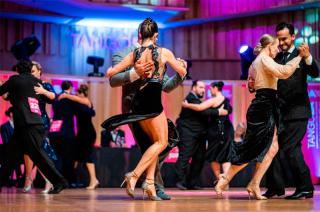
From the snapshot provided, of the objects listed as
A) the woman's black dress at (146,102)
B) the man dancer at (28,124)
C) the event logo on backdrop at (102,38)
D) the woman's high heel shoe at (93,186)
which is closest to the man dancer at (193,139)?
the woman's high heel shoe at (93,186)

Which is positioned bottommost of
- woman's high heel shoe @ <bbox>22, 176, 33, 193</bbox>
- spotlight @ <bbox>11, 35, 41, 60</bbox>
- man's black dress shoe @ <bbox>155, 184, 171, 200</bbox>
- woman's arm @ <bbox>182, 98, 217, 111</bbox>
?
woman's high heel shoe @ <bbox>22, 176, 33, 193</bbox>

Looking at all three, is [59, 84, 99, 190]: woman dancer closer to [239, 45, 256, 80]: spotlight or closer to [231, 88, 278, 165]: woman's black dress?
[239, 45, 256, 80]: spotlight

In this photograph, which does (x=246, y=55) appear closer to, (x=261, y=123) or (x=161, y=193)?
(x=261, y=123)

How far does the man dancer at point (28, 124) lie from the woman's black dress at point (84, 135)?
6.57 feet

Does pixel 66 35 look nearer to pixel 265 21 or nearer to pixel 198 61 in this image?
pixel 198 61

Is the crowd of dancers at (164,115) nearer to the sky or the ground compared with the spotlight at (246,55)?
nearer to the ground

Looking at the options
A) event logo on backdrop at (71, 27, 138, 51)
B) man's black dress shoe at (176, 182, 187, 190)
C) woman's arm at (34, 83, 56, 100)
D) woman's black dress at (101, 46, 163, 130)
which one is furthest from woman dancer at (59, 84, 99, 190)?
event logo on backdrop at (71, 27, 138, 51)

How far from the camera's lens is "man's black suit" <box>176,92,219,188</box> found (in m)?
9.49

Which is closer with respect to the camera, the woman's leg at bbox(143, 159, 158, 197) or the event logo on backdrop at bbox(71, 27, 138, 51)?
the woman's leg at bbox(143, 159, 158, 197)

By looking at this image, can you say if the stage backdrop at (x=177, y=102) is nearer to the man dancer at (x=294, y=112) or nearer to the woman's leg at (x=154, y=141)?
the man dancer at (x=294, y=112)

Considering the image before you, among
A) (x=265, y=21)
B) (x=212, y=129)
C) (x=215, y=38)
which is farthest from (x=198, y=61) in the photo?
(x=212, y=129)

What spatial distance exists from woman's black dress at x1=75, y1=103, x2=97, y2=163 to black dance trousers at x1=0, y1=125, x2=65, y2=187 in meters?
2.08

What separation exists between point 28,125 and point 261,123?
2518 mm

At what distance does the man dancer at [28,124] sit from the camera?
7.25m
